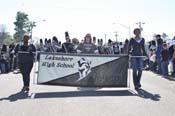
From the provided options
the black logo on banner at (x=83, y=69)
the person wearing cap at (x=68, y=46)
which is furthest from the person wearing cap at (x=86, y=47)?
the person wearing cap at (x=68, y=46)

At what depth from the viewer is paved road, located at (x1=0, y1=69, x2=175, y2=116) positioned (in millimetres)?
9266

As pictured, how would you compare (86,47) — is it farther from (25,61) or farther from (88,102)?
(88,102)

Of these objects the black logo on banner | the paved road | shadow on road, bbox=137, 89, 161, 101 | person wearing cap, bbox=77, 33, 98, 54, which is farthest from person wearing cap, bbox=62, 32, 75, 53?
shadow on road, bbox=137, 89, 161, 101

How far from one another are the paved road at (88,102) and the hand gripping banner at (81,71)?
30 cm

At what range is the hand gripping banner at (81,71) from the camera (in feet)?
42.6

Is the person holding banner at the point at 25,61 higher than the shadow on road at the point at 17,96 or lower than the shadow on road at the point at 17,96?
higher

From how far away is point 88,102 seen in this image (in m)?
10.7

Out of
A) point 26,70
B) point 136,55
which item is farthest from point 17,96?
point 136,55

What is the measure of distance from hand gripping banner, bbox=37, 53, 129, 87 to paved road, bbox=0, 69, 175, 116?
300 millimetres

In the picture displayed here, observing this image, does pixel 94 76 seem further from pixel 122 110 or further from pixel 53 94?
pixel 122 110

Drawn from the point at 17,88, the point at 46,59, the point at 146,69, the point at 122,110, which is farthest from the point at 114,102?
the point at 146,69

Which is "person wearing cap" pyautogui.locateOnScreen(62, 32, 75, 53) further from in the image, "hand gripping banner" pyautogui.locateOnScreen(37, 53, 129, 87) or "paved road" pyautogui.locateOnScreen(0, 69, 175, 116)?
"hand gripping banner" pyautogui.locateOnScreen(37, 53, 129, 87)

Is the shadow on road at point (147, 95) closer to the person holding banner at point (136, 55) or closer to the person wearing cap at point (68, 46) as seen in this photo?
the person holding banner at point (136, 55)

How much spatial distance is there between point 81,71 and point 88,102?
243 centimetres
